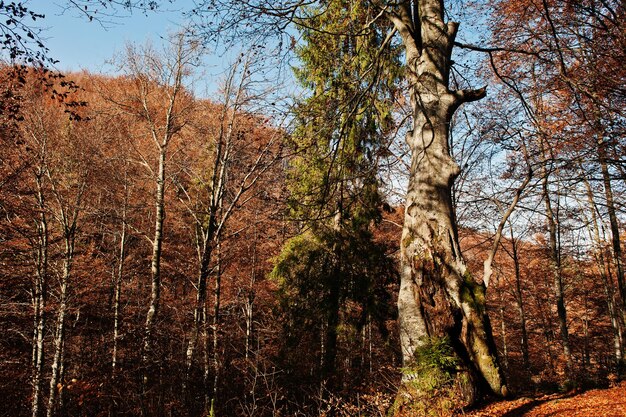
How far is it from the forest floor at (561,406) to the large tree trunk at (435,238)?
0.23m

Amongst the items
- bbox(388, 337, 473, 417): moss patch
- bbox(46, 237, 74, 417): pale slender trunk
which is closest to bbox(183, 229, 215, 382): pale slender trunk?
bbox(46, 237, 74, 417): pale slender trunk

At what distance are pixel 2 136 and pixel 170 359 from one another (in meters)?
6.33

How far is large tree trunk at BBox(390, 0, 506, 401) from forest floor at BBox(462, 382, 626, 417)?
231 millimetres

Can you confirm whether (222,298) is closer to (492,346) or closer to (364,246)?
(364,246)

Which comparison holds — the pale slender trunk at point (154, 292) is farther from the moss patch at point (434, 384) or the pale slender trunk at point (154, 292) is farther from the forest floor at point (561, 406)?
the forest floor at point (561, 406)

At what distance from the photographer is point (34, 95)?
11789 mm

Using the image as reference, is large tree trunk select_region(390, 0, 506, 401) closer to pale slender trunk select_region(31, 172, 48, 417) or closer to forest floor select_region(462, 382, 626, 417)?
forest floor select_region(462, 382, 626, 417)

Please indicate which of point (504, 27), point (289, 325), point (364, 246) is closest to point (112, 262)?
point (289, 325)

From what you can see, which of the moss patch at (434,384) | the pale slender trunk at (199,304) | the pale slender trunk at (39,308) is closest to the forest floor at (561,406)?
the moss patch at (434,384)

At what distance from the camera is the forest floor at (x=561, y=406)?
11.5 feet

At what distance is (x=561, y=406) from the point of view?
377 cm

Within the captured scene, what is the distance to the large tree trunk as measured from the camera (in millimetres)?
4113

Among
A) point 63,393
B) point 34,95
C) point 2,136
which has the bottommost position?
point 63,393

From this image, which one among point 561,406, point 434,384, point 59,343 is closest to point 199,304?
point 59,343
